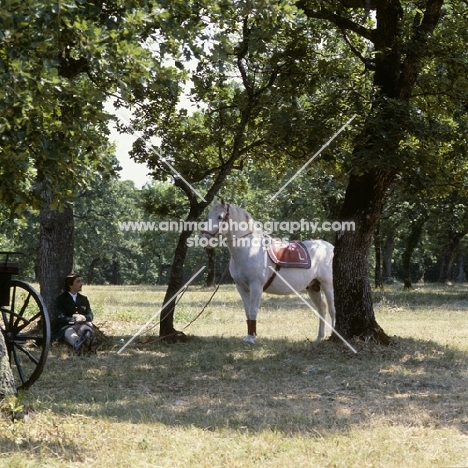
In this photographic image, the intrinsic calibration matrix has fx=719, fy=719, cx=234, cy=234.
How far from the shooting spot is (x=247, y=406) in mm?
8422

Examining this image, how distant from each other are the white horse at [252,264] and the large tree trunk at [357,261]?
5.70ft

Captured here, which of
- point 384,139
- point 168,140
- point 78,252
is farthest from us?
point 78,252

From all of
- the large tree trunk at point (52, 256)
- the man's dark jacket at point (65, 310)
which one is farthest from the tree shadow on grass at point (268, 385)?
the large tree trunk at point (52, 256)

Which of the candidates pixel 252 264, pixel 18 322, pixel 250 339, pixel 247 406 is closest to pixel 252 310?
pixel 250 339

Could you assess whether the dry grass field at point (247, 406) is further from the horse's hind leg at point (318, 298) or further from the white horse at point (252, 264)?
the horse's hind leg at point (318, 298)

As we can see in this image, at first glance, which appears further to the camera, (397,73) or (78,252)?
(78,252)

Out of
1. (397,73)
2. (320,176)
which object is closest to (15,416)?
(397,73)

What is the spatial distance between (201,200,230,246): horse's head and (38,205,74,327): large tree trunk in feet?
9.75

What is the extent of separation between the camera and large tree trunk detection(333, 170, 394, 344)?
12992 mm

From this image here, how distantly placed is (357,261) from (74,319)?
5.23 m

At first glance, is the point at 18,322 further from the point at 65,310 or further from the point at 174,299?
the point at 174,299

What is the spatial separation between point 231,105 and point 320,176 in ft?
49.0

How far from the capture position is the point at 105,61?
22.9ft

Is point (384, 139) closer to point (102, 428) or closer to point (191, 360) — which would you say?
point (191, 360)
